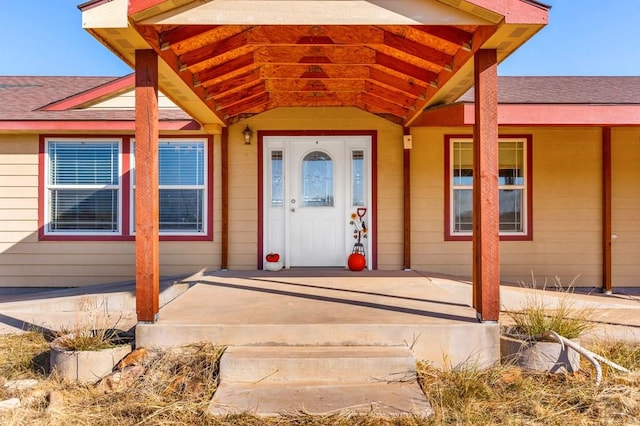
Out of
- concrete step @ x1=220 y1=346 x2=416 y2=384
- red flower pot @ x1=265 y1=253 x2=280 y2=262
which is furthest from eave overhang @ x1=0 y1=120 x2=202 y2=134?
concrete step @ x1=220 y1=346 x2=416 y2=384

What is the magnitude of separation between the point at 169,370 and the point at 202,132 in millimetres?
4061

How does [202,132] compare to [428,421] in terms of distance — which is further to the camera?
[202,132]

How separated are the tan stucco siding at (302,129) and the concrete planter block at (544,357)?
10.5ft

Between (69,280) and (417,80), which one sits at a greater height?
(417,80)

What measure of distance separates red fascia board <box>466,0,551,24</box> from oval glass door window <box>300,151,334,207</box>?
3.69 metres

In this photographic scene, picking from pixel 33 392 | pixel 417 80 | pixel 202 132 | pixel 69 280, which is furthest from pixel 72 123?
pixel 417 80

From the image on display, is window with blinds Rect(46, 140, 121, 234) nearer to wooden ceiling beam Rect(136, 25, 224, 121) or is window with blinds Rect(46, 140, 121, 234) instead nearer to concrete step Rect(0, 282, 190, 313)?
concrete step Rect(0, 282, 190, 313)

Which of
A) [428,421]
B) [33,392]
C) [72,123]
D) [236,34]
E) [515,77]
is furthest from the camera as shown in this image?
[515,77]

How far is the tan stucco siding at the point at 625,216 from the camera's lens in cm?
661

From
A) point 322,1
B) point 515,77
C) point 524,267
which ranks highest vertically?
point 515,77

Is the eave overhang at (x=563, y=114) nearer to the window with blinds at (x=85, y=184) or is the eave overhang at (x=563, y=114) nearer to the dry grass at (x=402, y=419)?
the dry grass at (x=402, y=419)

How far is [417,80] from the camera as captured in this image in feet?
15.3

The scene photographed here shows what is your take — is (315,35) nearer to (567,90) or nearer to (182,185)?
(182,185)

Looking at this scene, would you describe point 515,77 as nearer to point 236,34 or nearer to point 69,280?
point 236,34
